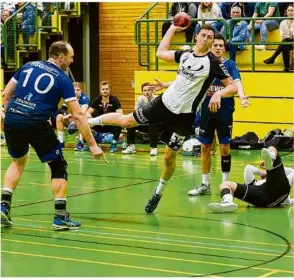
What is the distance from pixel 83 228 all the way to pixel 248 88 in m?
11.0

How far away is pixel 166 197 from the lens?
451 inches

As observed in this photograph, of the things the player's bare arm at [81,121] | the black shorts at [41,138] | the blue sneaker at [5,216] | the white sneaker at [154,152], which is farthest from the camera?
the white sneaker at [154,152]

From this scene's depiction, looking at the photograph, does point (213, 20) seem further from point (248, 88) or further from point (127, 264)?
point (127, 264)

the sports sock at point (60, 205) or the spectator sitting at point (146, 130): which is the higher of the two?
the sports sock at point (60, 205)

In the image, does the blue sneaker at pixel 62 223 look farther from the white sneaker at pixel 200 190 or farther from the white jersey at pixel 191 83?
the white sneaker at pixel 200 190

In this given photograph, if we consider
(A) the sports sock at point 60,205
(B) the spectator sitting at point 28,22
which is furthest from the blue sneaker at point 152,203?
(B) the spectator sitting at point 28,22

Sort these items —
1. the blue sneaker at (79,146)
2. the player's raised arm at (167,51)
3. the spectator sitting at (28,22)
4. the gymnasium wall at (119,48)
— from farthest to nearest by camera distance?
the gymnasium wall at (119,48), the spectator sitting at (28,22), the blue sneaker at (79,146), the player's raised arm at (167,51)

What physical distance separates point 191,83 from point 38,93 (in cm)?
199

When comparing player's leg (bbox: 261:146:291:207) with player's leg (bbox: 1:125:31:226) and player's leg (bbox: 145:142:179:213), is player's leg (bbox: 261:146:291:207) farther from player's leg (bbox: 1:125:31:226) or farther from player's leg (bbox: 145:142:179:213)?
player's leg (bbox: 1:125:31:226)

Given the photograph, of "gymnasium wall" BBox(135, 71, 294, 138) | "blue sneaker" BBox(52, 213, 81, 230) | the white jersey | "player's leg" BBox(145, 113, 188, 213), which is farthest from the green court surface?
"gymnasium wall" BBox(135, 71, 294, 138)

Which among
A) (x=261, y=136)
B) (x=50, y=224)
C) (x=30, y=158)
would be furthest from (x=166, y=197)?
(x=261, y=136)

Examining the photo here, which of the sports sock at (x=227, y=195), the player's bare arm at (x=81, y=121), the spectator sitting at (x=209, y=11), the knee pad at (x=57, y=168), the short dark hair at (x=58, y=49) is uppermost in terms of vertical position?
the short dark hair at (x=58, y=49)

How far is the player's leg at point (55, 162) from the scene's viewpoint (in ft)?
29.1

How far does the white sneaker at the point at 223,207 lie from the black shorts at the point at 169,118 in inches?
35.3
